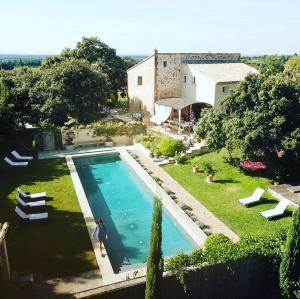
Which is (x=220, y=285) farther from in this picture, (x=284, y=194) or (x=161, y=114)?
(x=161, y=114)

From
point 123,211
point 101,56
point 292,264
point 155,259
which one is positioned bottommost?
point 123,211

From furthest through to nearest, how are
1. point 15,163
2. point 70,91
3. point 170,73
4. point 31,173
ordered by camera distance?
1. point 170,73
2. point 70,91
3. point 15,163
4. point 31,173

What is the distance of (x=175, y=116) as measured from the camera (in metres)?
35.4

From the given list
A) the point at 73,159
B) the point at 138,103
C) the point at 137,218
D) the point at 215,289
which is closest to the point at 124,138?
the point at 73,159

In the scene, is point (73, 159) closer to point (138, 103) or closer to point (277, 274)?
point (138, 103)

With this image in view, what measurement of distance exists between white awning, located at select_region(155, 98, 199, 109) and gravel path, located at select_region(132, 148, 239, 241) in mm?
8704

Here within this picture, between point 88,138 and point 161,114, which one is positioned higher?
point 161,114

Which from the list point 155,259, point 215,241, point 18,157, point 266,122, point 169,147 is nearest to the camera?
point 155,259

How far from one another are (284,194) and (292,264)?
8626mm

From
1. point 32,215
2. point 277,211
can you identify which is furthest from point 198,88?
point 32,215

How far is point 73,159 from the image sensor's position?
26.2 meters

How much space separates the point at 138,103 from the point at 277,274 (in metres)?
31.0

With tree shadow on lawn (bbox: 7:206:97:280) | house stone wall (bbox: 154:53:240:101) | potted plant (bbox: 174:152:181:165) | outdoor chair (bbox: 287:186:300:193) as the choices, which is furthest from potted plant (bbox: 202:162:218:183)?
house stone wall (bbox: 154:53:240:101)

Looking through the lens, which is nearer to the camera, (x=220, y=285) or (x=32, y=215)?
(x=220, y=285)
